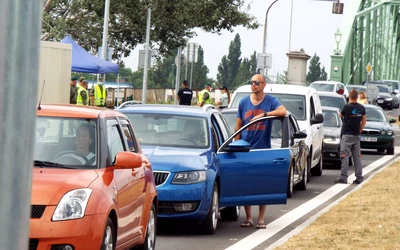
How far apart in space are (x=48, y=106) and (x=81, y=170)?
1.12 meters

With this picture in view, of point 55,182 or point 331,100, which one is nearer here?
point 55,182

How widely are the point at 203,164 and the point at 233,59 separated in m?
156

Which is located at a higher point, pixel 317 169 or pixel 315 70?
pixel 315 70

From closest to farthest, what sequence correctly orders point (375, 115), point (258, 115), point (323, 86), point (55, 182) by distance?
1. point (55, 182)
2. point (258, 115)
3. point (375, 115)
4. point (323, 86)

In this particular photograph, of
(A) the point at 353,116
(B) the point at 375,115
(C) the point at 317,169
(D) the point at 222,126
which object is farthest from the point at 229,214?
(B) the point at 375,115

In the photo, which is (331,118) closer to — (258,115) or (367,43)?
(258,115)

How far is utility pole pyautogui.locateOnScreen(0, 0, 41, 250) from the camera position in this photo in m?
2.53

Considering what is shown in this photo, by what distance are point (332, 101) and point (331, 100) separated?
0.24 ft

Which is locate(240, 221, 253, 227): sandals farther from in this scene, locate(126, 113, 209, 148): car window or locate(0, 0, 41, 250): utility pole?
locate(0, 0, 41, 250): utility pole

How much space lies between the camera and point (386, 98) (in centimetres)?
7000

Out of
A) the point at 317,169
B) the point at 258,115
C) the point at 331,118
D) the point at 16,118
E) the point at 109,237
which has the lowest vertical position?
the point at 317,169

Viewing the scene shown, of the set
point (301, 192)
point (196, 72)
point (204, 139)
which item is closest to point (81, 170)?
point (204, 139)

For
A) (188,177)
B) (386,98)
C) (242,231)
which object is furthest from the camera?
(386,98)

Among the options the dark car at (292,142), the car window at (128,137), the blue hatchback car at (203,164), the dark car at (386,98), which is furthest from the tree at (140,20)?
the car window at (128,137)
